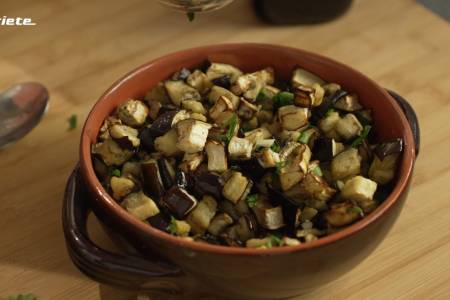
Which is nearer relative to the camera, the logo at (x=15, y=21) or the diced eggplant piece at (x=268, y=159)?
the diced eggplant piece at (x=268, y=159)

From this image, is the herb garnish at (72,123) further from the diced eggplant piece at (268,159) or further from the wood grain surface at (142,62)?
the diced eggplant piece at (268,159)

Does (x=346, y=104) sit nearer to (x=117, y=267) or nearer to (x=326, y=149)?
(x=326, y=149)

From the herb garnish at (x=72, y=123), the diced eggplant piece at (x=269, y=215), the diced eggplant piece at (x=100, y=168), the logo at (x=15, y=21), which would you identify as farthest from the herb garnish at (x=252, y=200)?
the logo at (x=15, y=21)

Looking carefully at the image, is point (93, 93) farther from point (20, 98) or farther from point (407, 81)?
point (407, 81)

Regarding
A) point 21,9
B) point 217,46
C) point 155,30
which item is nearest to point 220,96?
point 217,46

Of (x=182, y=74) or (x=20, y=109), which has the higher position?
(x=182, y=74)

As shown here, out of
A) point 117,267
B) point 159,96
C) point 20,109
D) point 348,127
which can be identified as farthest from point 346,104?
point 20,109
